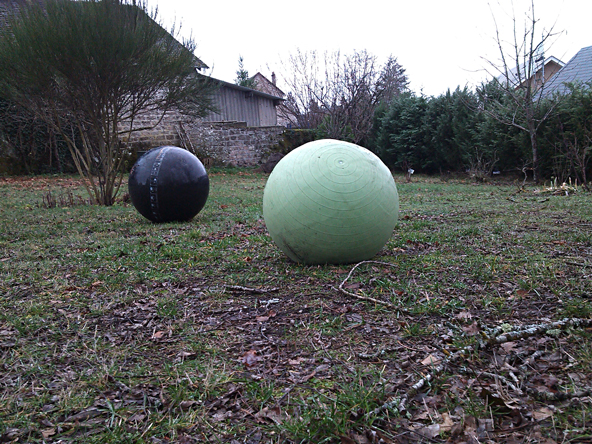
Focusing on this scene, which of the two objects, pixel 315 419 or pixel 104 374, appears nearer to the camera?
pixel 315 419

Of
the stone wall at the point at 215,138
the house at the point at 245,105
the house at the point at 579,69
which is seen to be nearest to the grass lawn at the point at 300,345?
the stone wall at the point at 215,138

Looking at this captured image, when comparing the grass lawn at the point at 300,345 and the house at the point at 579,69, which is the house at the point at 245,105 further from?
the grass lawn at the point at 300,345

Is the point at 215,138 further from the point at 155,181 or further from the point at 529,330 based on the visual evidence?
the point at 529,330

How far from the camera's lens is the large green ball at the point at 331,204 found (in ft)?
14.4

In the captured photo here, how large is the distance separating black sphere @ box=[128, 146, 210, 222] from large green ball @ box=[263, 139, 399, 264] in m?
3.68

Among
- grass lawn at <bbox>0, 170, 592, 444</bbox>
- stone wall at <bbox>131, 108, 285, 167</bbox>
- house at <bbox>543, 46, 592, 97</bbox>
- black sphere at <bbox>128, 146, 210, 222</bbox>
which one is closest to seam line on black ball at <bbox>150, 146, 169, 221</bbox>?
black sphere at <bbox>128, 146, 210, 222</bbox>

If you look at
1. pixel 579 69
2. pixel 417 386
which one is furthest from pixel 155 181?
pixel 579 69

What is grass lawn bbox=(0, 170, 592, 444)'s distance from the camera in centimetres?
218

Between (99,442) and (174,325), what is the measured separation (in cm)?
137

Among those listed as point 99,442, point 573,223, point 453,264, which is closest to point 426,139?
point 573,223

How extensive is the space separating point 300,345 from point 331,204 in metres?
1.69

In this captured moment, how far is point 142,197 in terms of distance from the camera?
318 inches

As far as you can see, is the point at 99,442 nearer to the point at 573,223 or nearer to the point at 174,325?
the point at 174,325

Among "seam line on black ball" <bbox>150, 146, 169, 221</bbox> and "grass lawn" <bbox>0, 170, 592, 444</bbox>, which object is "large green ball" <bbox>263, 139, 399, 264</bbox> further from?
Answer: "seam line on black ball" <bbox>150, 146, 169, 221</bbox>
